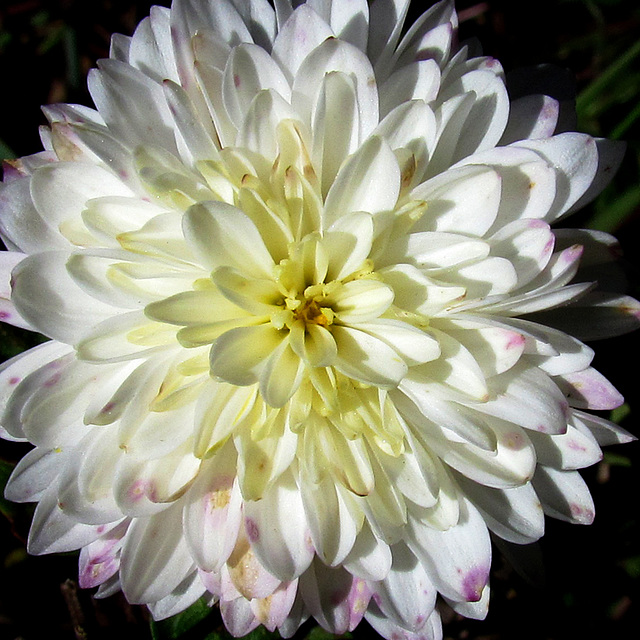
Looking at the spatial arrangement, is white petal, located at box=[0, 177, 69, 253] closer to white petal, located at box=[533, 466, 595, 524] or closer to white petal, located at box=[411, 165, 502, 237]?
white petal, located at box=[411, 165, 502, 237]

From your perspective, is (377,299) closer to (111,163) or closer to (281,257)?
(281,257)

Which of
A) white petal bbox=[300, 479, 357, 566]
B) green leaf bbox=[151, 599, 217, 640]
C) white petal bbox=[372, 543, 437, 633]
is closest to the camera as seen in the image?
white petal bbox=[300, 479, 357, 566]

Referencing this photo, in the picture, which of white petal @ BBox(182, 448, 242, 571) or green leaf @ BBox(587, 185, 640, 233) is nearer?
white petal @ BBox(182, 448, 242, 571)

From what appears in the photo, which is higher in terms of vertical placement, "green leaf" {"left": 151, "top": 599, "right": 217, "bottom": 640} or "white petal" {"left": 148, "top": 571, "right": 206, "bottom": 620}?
"white petal" {"left": 148, "top": 571, "right": 206, "bottom": 620}

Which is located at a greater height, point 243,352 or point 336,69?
point 336,69

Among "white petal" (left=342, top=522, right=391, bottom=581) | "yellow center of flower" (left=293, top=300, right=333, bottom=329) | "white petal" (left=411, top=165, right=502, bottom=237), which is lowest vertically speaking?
"white petal" (left=342, top=522, right=391, bottom=581)

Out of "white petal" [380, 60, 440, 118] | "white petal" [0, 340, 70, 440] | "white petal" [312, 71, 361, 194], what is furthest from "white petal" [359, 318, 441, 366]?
"white petal" [0, 340, 70, 440]

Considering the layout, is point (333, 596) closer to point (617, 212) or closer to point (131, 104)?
point (131, 104)

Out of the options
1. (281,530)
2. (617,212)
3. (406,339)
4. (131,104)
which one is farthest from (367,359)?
(617,212)
